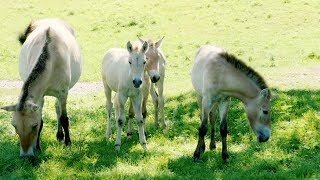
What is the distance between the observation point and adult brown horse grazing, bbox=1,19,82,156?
7.18m

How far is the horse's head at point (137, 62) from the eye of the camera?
8.12 metres

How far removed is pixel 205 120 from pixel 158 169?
1.31 meters

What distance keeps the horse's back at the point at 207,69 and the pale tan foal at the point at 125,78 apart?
1.03 m

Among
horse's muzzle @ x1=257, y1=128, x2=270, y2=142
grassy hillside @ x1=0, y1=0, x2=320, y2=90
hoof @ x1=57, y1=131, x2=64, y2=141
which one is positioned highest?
horse's muzzle @ x1=257, y1=128, x2=270, y2=142

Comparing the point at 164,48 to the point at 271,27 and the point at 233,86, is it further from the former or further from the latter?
the point at 233,86

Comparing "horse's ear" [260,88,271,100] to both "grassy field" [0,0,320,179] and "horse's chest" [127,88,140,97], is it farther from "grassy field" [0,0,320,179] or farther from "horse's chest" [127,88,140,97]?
"horse's chest" [127,88,140,97]

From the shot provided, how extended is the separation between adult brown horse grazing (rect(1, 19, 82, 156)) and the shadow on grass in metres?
0.41

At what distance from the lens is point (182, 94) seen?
13102 mm

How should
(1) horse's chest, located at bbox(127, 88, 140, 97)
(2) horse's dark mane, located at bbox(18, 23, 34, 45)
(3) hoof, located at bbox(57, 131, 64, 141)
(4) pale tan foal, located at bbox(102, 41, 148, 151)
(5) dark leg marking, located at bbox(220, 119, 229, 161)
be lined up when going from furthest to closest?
(2) horse's dark mane, located at bbox(18, 23, 34, 45)
(3) hoof, located at bbox(57, 131, 64, 141)
(1) horse's chest, located at bbox(127, 88, 140, 97)
(4) pale tan foal, located at bbox(102, 41, 148, 151)
(5) dark leg marking, located at bbox(220, 119, 229, 161)

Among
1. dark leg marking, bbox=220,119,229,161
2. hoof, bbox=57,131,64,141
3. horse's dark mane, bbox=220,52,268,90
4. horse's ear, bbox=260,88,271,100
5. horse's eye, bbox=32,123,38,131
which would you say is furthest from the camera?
hoof, bbox=57,131,64,141

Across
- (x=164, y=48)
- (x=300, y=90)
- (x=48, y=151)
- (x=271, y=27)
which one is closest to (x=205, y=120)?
(x=48, y=151)

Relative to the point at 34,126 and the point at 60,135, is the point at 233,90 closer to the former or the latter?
the point at 34,126

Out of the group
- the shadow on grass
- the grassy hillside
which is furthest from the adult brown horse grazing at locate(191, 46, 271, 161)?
the grassy hillside

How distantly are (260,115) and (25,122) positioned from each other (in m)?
3.75
